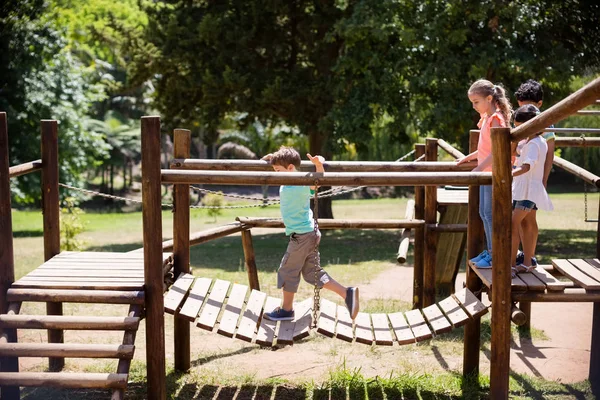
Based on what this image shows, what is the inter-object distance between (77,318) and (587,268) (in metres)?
3.60

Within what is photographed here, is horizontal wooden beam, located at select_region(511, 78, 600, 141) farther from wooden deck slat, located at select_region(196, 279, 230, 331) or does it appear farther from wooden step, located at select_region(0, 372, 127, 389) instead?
wooden step, located at select_region(0, 372, 127, 389)

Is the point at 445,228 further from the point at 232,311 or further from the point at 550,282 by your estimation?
the point at 232,311

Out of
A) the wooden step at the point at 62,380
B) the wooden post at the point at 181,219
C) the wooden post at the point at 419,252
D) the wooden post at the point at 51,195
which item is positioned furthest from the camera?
the wooden post at the point at 419,252

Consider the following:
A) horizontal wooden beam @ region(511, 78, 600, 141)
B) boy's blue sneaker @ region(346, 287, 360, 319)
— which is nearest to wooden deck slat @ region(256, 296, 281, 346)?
boy's blue sneaker @ region(346, 287, 360, 319)

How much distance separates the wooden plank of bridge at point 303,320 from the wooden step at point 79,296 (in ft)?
3.57

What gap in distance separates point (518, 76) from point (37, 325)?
1087 cm

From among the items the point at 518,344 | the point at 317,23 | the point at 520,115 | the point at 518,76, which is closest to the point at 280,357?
the point at 518,344

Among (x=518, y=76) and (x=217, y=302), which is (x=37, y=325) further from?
(x=518, y=76)

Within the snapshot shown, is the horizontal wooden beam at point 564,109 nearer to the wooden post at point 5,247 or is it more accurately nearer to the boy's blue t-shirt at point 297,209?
the boy's blue t-shirt at point 297,209

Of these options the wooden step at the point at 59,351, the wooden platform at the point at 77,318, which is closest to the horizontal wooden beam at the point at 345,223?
the wooden platform at the point at 77,318

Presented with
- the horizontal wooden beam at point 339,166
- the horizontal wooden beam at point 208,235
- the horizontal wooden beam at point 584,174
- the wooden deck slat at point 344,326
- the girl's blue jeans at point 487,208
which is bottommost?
the wooden deck slat at point 344,326

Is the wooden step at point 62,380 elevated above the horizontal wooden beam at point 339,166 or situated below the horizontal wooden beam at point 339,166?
below

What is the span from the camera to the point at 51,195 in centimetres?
605

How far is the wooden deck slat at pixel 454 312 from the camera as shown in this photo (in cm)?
499
